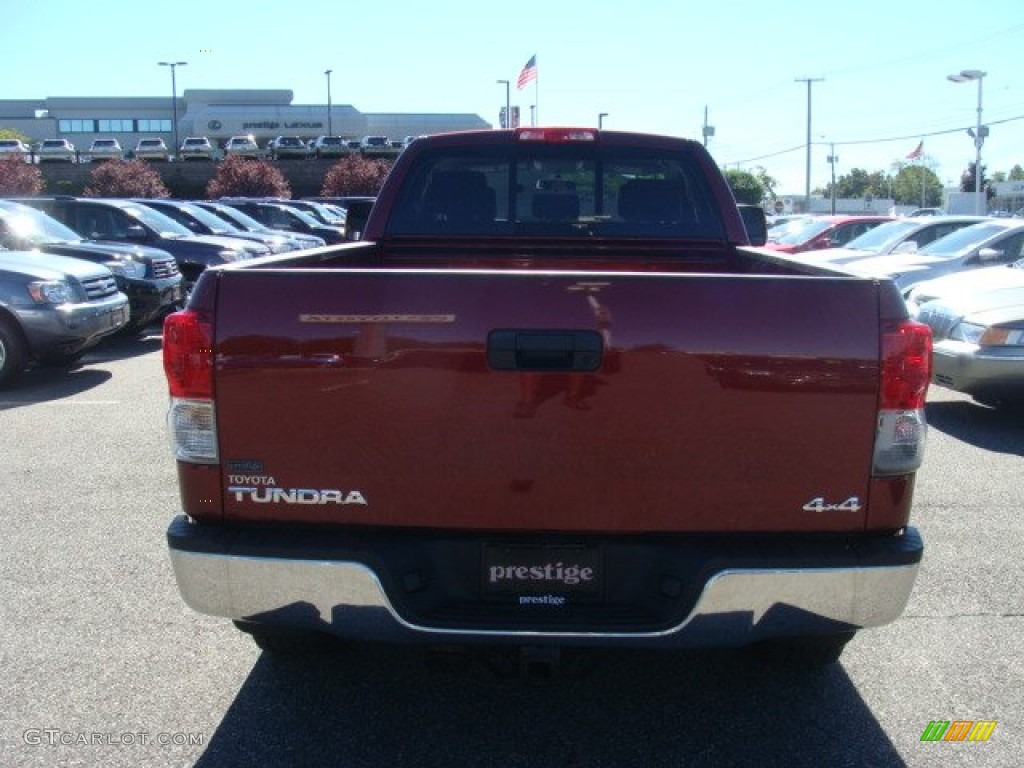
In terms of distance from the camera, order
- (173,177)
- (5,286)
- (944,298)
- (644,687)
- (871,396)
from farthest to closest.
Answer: (173,177)
(5,286)
(944,298)
(644,687)
(871,396)

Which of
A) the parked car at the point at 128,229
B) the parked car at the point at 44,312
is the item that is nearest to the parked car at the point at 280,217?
the parked car at the point at 128,229

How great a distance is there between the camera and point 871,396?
304 centimetres

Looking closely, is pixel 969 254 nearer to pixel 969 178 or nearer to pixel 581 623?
pixel 581 623

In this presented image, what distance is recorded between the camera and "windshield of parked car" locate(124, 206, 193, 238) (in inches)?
610

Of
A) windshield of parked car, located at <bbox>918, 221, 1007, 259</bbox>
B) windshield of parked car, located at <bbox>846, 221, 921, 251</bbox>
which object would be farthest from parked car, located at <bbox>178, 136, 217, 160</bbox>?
windshield of parked car, located at <bbox>918, 221, 1007, 259</bbox>

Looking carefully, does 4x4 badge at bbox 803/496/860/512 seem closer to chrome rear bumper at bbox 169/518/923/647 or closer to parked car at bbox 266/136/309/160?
chrome rear bumper at bbox 169/518/923/647

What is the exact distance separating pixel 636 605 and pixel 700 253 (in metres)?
2.47

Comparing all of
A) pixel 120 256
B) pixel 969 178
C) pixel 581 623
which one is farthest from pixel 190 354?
pixel 969 178

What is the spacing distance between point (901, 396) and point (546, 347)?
1.04 m

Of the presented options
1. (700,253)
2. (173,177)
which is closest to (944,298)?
(700,253)

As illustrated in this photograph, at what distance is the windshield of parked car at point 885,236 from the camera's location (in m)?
15.9

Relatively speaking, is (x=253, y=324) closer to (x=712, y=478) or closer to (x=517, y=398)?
(x=517, y=398)

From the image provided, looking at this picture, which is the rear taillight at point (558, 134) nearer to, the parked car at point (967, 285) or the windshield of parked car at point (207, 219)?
the parked car at point (967, 285)

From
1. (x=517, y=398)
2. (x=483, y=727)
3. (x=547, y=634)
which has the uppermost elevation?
(x=517, y=398)
